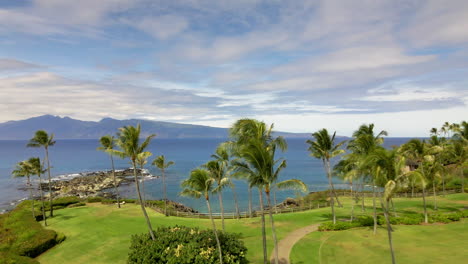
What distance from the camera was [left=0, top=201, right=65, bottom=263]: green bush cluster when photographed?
22.8 m

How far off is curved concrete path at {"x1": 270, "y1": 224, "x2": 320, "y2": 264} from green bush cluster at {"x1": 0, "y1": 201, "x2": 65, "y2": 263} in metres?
21.2

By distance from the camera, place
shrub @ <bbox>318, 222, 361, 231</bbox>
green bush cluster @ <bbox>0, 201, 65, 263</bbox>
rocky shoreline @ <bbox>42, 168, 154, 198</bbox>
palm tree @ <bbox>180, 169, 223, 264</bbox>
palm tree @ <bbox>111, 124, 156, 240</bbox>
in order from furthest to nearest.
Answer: rocky shoreline @ <bbox>42, 168, 154, 198</bbox> → shrub @ <bbox>318, 222, 361, 231</bbox> → palm tree @ <bbox>111, 124, 156, 240</bbox> → green bush cluster @ <bbox>0, 201, 65, 263</bbox> → palm tree @ <bbox>180, 169, 223, 264</bbox>

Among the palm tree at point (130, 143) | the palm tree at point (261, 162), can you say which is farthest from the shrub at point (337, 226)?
the palm tree at point (130, 143)

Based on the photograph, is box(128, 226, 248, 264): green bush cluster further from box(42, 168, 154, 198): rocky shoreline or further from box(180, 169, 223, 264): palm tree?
box(42, 168, 154, 198): rocky shoreline

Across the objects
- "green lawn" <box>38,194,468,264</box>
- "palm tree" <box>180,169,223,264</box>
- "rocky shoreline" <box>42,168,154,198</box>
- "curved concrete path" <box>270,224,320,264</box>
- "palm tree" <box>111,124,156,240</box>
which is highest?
"palm tree" <box>111,124,156,240</box>

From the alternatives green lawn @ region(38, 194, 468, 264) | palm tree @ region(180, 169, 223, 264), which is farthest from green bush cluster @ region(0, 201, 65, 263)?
palm tree @ region(180, 169, 223, 264)

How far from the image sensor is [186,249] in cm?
1869

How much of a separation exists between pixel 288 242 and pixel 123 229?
66.3 ft

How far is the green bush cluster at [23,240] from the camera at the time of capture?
22844 mm

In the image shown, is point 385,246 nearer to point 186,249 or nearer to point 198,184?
point 186,249

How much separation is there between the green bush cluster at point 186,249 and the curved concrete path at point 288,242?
10.3ft

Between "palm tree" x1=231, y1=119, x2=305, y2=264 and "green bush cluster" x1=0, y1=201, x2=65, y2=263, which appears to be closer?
"palm tree" x1=231, y1=119, x2=305, y2=264

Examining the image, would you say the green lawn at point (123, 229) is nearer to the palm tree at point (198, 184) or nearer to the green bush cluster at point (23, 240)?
the green bush cluster at point (23, 240)

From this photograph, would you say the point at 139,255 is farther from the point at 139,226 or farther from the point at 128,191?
the point at 128,191
